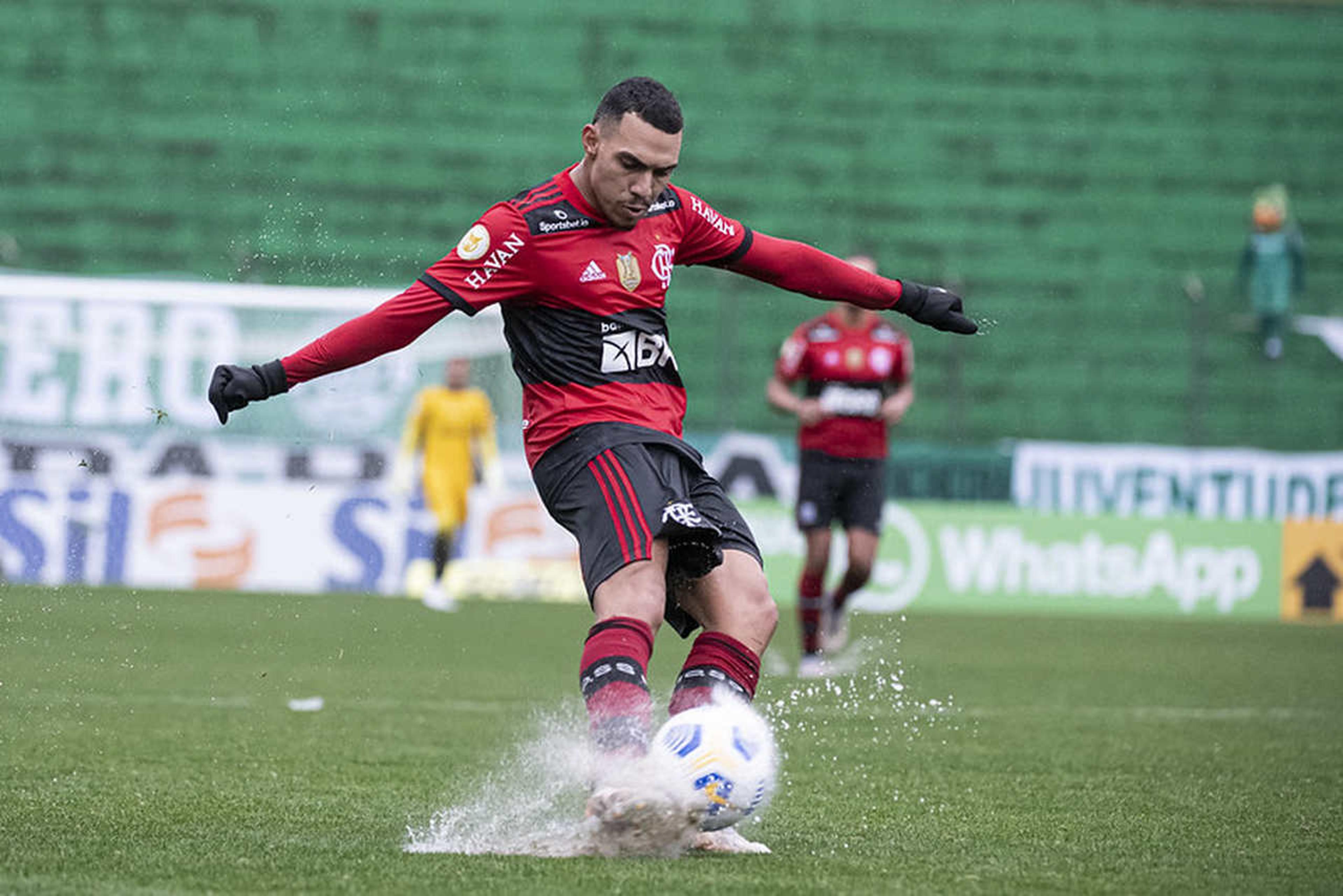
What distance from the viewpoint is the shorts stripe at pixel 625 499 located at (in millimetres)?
4895

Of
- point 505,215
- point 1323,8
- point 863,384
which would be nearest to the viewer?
point 505,215

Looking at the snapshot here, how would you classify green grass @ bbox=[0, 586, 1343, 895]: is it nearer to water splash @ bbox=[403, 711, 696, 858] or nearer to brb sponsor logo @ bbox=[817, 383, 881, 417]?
water splash @ bbox=[403, 711, 696, 858]

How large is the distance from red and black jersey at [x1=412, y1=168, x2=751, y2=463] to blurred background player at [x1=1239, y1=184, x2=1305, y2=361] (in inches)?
597

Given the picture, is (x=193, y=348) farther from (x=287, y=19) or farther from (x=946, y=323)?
(x=946, y=323)

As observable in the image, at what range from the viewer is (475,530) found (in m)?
16.5

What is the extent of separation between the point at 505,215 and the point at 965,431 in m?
14.6

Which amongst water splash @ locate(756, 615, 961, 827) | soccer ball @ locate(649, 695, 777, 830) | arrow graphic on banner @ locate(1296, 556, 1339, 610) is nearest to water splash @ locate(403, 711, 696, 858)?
soccer ball @ locate(649, 695, 777, 830)

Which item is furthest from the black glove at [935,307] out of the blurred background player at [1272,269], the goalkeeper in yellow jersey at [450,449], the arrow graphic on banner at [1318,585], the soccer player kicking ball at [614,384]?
the blurred background player at [1272,269]

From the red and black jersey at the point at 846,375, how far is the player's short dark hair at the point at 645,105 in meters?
6.26

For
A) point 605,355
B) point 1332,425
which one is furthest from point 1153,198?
point 605,355

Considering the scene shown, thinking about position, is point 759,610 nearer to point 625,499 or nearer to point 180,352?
point 625,499

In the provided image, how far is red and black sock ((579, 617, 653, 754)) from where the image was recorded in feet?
15.2

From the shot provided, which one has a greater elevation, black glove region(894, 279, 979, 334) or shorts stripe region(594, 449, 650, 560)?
black glove region(894, 279, 979, 334)

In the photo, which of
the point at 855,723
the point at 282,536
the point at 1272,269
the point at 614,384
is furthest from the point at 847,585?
the point at 1272,269
